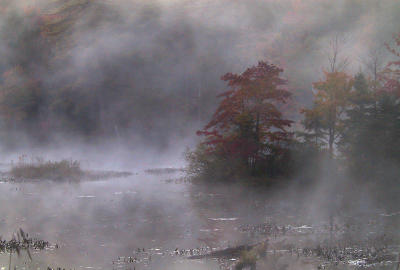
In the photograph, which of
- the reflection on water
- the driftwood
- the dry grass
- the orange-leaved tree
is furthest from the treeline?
the driftwood

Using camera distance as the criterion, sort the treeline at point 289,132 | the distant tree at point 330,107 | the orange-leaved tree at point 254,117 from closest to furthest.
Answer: the treeline at point 289,132 → the orange-leaved tree at point 254,117 → the distant tree at point 330,107

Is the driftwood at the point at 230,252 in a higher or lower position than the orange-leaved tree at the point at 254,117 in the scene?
lower

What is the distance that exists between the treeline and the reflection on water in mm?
2044

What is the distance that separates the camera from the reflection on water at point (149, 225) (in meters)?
11.3

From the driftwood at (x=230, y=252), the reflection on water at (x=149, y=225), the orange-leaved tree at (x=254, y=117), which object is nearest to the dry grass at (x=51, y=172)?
the reflection on water at (x=149, y=225)

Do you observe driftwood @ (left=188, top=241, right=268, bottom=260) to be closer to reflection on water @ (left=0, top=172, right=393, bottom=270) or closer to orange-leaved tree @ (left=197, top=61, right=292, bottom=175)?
reflection on water @ (left=0, top=172, right=393, bottom=270)

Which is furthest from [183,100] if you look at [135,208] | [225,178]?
[135,208]

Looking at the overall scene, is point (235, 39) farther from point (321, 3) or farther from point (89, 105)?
point (89, 105)

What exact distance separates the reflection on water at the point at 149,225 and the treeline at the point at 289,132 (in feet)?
6.71

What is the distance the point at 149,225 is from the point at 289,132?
469 inches

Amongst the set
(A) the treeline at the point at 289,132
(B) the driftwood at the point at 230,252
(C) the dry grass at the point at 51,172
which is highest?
(A) the treeline at the point at 289,132

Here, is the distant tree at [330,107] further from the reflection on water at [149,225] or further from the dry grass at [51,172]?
the dry grass at [51,172]

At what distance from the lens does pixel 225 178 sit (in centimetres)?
2680

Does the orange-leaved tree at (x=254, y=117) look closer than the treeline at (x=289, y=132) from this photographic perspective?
No
